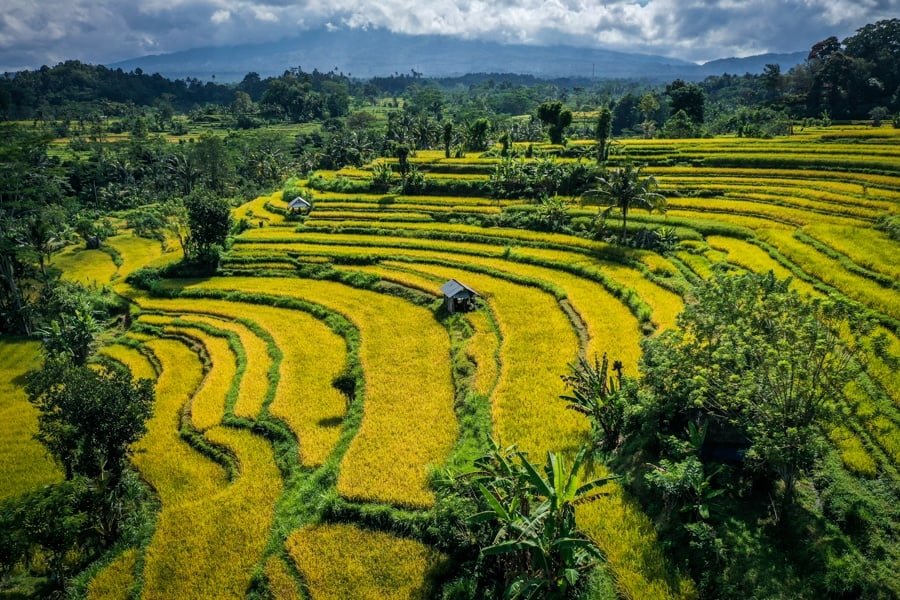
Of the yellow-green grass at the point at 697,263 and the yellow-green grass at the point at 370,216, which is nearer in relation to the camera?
the yellow-green grass at the point at 697,263

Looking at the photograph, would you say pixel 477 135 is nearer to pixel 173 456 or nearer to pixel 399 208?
pixel 399 208

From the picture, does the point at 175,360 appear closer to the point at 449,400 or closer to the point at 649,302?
the point at 449,400

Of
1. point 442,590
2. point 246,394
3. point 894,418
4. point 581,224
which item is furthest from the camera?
point 581,224

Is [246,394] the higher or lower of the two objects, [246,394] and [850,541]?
the lower

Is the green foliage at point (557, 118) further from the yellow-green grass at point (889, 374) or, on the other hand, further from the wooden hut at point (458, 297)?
the yellow-green grass at point (889, 374)

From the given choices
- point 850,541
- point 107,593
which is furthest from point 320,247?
point 850,541

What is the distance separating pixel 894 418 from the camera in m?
14.4

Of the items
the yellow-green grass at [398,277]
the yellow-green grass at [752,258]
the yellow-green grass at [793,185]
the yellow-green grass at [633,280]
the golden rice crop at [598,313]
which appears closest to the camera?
the golden rice crop at [598,313]

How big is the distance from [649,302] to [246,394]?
59.6 ft

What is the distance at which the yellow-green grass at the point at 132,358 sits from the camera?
27.1 meters

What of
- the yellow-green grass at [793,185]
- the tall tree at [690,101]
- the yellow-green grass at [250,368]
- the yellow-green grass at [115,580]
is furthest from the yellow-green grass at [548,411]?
the tall tree at [690,101]

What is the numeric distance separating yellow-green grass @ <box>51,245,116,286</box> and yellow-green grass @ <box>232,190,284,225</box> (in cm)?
1214

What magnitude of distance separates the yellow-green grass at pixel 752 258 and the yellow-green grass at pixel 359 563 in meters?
19.3

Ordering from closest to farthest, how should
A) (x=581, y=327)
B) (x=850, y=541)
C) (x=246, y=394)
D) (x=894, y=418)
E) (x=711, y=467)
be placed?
(x=850, y=541), (x=711, y=467), (x=894, y=418), (x=246, y=394), (x=581, y=327)
